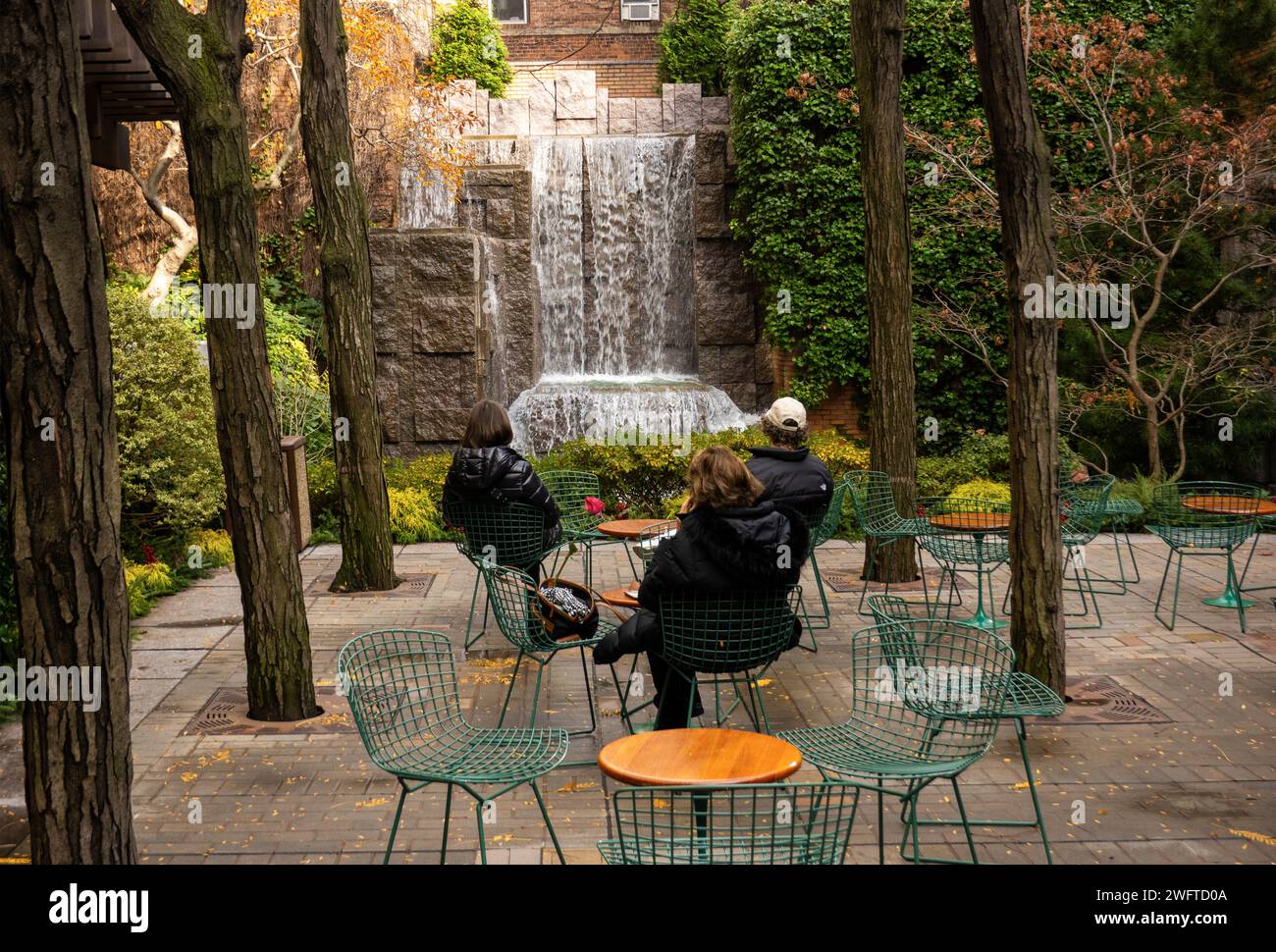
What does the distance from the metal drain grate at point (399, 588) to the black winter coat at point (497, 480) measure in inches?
98.2

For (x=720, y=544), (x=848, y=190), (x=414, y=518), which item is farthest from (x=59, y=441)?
(x=848, y=190)

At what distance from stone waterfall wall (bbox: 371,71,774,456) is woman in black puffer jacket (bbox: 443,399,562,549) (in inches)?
314

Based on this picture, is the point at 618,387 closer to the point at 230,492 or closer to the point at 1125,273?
the point at 1125,273

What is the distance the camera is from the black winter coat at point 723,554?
17.2ft

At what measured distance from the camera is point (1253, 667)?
25.8ft

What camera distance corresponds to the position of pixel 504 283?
59.4ft

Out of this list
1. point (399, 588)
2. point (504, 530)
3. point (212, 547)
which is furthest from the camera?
Answer: point (212, 547)

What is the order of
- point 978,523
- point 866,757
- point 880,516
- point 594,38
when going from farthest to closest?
point 594,38 < point 880,516 < point 978,523 < point 866,757

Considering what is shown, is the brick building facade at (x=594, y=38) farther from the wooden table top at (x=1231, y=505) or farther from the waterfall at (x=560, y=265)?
the wooden table top at (x=1231, y=505)

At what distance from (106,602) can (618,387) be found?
45.4 ft

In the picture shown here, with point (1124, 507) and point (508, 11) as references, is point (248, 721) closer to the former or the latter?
point (1124, 507)

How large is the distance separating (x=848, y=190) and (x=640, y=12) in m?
14.3

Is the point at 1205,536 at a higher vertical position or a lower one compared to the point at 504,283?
lower
